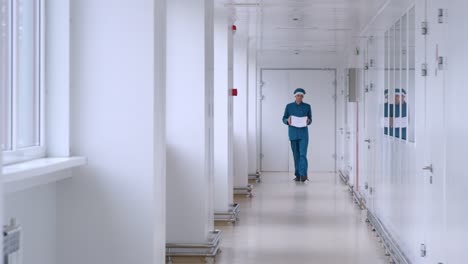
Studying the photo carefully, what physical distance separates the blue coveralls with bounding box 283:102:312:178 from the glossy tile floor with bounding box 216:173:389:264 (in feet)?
5.59

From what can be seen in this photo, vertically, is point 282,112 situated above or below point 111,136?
above

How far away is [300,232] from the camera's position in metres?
8.75

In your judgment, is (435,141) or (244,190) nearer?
(435,141)

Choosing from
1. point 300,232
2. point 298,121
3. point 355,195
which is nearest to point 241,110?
point 298,121

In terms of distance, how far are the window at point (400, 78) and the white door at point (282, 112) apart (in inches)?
363

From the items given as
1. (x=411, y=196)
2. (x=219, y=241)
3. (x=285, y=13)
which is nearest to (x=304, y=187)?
(x=285, y=13)

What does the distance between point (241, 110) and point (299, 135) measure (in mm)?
2464

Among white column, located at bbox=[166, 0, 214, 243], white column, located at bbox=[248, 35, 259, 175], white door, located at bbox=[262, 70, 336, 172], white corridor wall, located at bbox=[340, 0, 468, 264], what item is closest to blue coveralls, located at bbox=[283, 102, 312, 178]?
white column, located at bbox=[248, 35, 259, 175]

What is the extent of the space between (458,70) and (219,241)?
12.5ft

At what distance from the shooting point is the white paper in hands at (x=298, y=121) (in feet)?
48.6

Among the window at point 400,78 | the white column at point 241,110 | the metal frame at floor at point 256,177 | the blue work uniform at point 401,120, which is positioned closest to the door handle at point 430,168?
the window at point 400,78

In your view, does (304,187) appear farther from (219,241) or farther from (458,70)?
(458,70)

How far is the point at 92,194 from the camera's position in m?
4.67

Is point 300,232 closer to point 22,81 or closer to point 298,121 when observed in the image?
point 22,81
